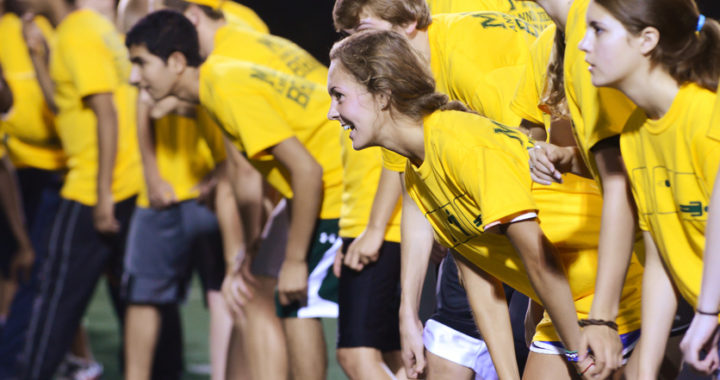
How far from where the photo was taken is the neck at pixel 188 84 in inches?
151

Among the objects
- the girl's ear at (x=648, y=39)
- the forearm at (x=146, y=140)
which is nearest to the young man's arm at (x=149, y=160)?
the forearm at (x=146, y=140)

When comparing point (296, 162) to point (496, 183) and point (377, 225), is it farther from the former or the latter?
point (496, 183)

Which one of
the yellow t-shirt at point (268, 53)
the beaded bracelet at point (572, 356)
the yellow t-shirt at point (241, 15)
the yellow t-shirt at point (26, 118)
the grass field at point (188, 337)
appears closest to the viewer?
the beaded bracelet at point (572, 356)

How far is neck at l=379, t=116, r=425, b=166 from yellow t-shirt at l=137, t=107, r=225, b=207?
217 centimetres

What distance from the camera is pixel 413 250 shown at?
2.70 m

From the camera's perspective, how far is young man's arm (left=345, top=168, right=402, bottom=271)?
2914 millimetres

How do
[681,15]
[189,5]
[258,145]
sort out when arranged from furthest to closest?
[189,5] < [258,145] < [681,15]

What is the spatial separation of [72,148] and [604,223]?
335cm

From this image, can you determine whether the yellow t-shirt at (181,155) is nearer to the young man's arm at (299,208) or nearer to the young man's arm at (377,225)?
the young man's arm at (299,208)

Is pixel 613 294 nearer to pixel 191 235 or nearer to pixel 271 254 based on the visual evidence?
pixel 271 254

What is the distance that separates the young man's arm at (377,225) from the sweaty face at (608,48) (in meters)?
1.06

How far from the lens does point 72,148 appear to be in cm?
484

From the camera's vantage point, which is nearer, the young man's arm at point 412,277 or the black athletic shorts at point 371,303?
the young man's arm at point 412,277

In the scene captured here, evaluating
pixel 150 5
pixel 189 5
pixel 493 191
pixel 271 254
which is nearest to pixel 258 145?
pixel 271 254
